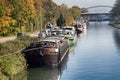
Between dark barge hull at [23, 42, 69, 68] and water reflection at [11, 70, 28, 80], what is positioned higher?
dark barge hull at [23, 42, 69, 68]

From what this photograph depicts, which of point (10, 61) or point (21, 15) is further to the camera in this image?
point (21, 15)

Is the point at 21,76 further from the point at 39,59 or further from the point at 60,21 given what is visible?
the point at 60,21

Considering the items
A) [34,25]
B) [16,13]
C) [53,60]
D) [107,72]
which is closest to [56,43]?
[53,60]

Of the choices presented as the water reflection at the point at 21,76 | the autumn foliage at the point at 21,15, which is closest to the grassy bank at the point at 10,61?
the water reflection at the point at 21,76

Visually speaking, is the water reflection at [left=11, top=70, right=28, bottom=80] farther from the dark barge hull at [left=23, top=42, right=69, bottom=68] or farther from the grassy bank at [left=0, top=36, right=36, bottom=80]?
the dark barge hull at [left=23, top=42, right=69, bottom=68]

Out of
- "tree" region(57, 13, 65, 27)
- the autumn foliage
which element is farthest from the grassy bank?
"tree" region(57, 13, 65, 27)

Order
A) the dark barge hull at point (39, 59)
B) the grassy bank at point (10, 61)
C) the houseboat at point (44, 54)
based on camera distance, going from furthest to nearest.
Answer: the dark barge hull at point (39, 59) → the houseboat at point (44, 54) → the grassy bank at point (10, 61)

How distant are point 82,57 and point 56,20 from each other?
77.7 meters

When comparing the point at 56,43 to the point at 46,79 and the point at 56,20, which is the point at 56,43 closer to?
the point at 46,79

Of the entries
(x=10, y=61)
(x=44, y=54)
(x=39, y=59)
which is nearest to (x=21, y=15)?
(x=39, y=59)

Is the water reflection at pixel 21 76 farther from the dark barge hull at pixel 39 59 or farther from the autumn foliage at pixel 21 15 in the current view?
the autumn foliage at pixel 21 15

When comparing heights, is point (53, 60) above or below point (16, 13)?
below

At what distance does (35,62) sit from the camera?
46.2 m

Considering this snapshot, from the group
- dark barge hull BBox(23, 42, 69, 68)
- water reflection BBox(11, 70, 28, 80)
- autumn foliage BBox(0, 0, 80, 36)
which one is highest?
autumn foliage BBox(0, 0, 80, 36)
